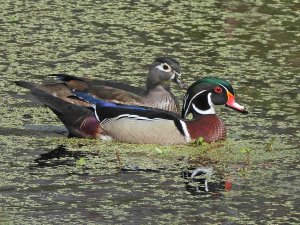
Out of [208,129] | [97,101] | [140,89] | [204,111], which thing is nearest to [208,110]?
[204,111]

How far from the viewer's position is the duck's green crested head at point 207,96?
990 cm

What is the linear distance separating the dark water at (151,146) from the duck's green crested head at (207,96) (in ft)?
0.86

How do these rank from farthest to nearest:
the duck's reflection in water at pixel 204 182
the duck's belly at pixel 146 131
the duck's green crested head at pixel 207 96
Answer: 1. the duck's green crested head at pixel 207 96
2. the duck's belly at pixel 146 131
3. the duck's reflection in water at pixel 204 182

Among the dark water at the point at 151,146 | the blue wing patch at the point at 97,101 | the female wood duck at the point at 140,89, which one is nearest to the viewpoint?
the dark water at the point at 151,146

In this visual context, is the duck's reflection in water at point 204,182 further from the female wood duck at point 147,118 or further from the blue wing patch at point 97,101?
the blue wing patch at point 97,101

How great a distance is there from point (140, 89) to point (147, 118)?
2.40ft

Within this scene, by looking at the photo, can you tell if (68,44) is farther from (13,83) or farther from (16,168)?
(16,168)

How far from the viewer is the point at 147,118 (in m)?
9.65

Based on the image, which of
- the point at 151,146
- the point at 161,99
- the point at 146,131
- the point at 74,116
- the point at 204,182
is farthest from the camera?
the point at 161,99

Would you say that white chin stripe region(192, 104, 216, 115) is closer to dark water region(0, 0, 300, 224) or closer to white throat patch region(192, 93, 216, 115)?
white throat patch region(192, 93, 216, 115)

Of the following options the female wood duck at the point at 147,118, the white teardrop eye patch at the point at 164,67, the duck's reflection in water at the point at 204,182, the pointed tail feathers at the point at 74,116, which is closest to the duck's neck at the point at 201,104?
the female wood duck at the point at 147,118

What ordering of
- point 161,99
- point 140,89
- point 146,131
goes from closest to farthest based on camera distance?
point 146,131
point 161,99
point 140,89

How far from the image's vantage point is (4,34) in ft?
41.6

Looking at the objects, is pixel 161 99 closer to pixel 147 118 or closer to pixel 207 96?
pixel 207 96
